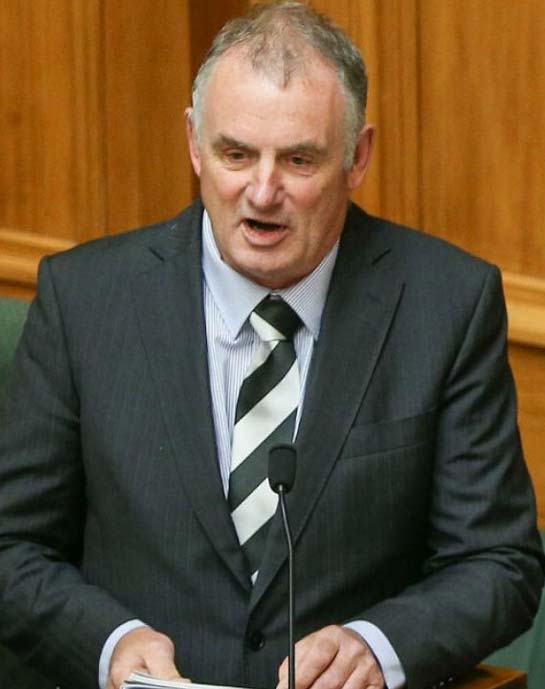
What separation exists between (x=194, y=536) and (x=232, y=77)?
698 millimetres

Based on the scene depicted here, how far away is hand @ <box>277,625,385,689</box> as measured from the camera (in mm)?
2615

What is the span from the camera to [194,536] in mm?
2891

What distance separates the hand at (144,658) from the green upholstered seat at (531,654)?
2.70ft

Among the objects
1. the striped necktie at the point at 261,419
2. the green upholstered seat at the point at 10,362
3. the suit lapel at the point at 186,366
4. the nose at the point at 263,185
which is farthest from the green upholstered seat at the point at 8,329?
the nose at the point at 263,185

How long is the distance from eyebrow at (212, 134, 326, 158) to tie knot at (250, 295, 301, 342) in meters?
0.25

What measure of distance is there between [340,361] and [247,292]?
0.18m

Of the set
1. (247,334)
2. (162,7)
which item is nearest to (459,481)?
(247,334)

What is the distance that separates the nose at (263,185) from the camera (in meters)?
2.82

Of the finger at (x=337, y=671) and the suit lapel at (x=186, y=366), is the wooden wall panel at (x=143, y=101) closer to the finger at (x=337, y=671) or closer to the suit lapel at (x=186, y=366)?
the suit lapel at (x=186, y=366)

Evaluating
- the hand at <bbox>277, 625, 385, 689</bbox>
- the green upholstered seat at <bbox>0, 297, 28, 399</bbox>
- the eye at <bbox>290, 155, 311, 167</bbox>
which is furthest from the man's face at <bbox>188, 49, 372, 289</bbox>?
the hand at <bbox>277, 625, 385, 689</bbox>

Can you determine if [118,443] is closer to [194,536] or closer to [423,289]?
[194,536]

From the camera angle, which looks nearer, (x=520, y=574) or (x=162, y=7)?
(x=520, y=574)

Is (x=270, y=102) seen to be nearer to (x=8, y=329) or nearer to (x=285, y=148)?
(x=285, y=148)

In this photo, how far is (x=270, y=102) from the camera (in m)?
2.83
